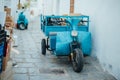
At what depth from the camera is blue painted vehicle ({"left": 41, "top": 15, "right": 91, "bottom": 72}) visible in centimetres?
702

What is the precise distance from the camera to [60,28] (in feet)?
26.7

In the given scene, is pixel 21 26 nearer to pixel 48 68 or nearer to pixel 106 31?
pixel 48 68

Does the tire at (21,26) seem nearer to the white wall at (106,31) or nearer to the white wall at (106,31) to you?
the white wall at (106,31)

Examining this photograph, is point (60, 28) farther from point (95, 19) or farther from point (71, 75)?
point (71, 75)

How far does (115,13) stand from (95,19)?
5.68ft

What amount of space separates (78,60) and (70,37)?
2.95 ft

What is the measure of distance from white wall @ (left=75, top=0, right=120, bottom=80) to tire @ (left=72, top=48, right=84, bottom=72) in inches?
26.2

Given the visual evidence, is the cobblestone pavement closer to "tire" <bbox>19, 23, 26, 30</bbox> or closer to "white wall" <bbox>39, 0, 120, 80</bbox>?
"white wall" <bbox>39, 0, 120, 80</bbox>

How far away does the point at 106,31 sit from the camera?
23.5ft

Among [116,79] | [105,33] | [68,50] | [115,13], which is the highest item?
[115,13]

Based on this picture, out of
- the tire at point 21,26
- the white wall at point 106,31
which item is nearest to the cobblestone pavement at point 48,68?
the white wall at point 106,31

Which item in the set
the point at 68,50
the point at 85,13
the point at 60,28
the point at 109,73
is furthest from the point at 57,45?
the point at 85,13

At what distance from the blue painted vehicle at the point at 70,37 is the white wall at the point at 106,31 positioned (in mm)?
295

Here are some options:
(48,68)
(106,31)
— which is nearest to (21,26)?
(48,68)
